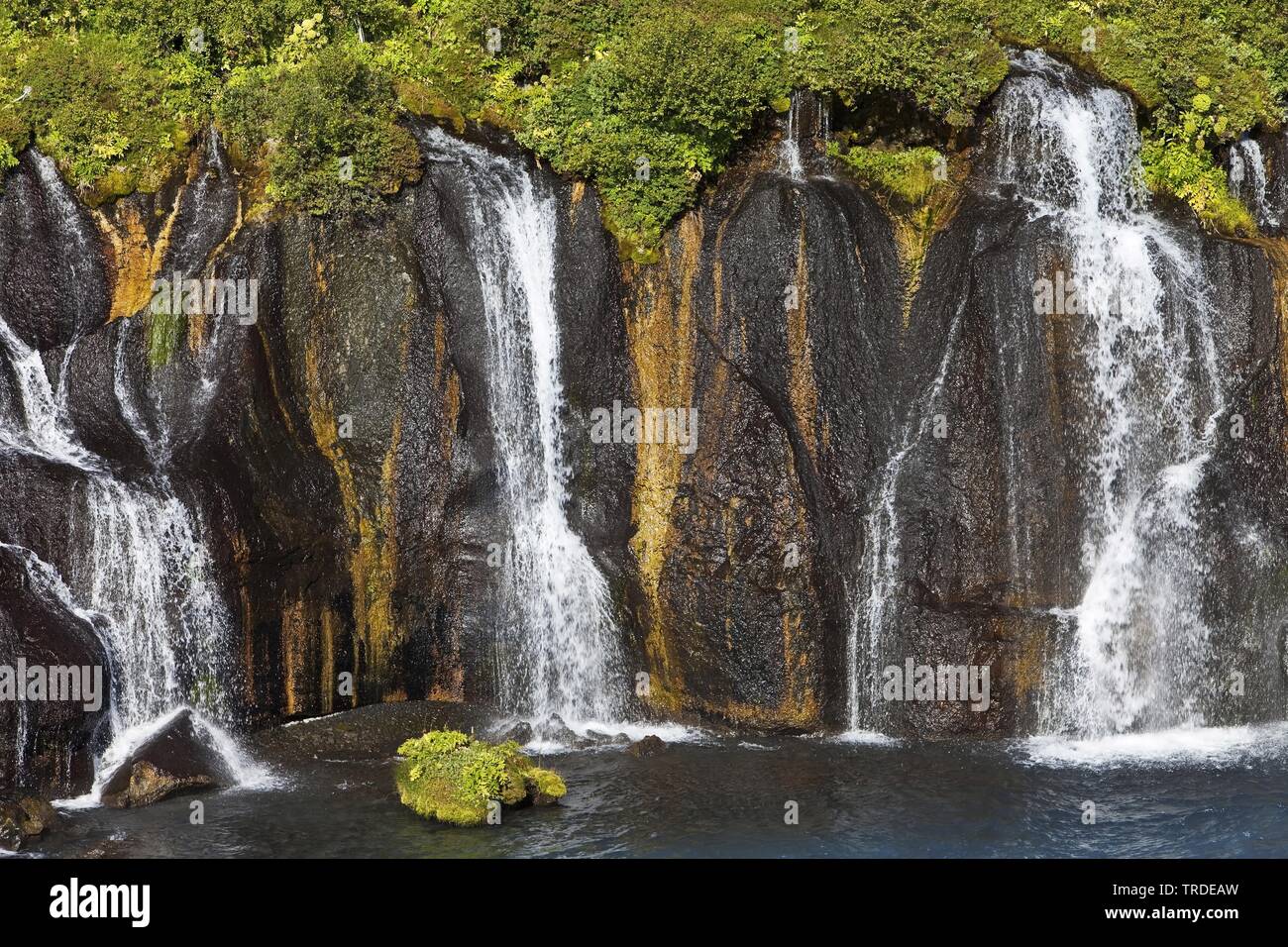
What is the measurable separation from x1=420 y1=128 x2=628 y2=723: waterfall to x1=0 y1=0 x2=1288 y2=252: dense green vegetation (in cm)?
128

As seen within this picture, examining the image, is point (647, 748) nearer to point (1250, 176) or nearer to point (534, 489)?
point (534, 489)

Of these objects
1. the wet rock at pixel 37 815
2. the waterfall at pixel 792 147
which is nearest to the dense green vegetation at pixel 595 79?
the waterfall at pixel 792 147

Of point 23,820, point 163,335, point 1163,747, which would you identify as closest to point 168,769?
point 23,820

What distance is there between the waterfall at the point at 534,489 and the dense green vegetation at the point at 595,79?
4.21ft

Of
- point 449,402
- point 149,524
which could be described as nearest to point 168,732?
point 149,524

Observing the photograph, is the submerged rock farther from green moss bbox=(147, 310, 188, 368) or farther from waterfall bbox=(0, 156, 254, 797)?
green moss bbox=(147, 310, 188, 368)

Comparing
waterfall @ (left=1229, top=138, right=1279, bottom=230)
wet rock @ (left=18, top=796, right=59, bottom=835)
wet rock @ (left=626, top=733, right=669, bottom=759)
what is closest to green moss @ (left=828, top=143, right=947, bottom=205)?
waterfall @ (left=1229, top=138, right=1279, bottom=230)

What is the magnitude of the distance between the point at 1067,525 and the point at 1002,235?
420 cm

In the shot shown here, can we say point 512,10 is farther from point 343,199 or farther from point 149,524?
point 149,524

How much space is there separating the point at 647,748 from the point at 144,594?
275 inches

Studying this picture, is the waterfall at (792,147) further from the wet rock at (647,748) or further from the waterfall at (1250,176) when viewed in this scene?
the wet rock at (647,748)

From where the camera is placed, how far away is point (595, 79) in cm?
2703

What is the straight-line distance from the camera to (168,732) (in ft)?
73.9

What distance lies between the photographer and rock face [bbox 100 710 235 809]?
70.3 feet
